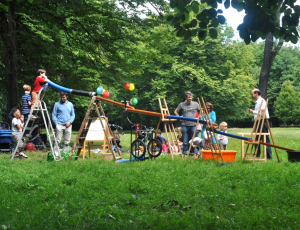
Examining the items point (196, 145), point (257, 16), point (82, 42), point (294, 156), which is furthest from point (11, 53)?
point (257, 16)

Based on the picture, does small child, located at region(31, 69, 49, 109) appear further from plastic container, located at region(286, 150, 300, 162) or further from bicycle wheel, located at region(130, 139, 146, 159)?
plastic container, located at region(286, 150, 300, 162)

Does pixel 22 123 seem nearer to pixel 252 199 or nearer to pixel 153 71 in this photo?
pixel 252 199

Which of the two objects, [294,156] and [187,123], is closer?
[294,156]

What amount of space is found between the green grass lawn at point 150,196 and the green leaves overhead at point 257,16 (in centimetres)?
240

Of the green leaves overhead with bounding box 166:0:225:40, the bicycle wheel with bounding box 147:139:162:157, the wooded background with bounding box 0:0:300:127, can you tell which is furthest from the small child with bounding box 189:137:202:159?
the green leaves overhead with bounding box 166:0:225:40

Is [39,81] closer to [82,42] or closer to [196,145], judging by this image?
[196,145]

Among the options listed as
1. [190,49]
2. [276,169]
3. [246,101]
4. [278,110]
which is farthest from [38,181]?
[278,110]

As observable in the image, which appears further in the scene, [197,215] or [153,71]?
[153,71]

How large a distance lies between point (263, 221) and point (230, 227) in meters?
0.52

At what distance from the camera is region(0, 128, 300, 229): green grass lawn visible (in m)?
5.29

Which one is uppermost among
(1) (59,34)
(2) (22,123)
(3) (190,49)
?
(3) (190,49)

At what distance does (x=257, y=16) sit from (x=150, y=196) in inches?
123

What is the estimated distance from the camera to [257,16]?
18.8 ft

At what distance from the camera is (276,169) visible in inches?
340
